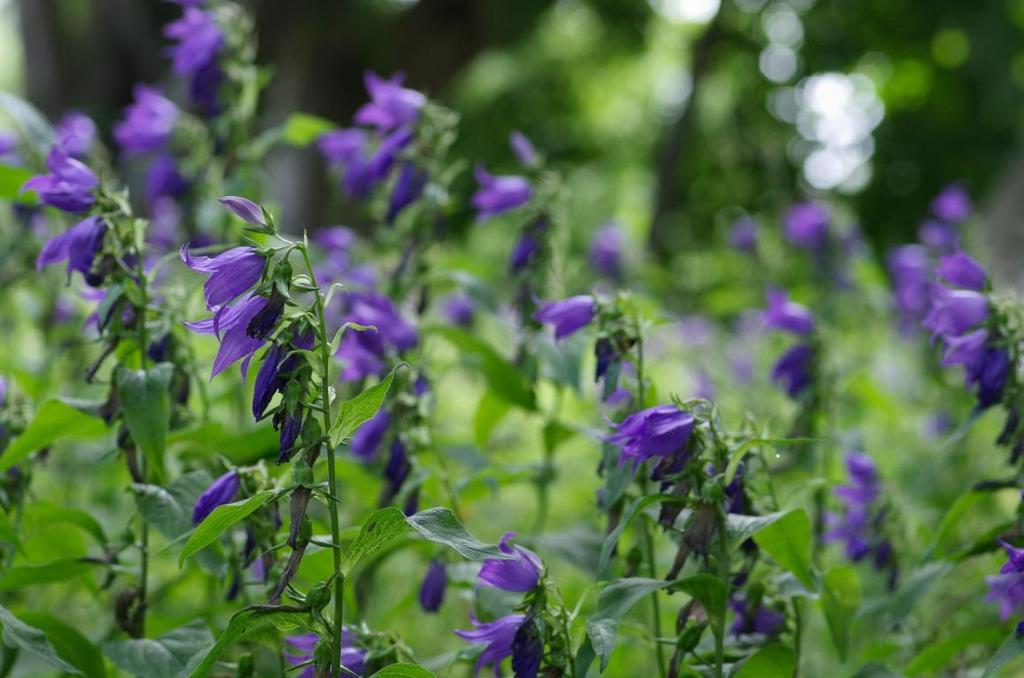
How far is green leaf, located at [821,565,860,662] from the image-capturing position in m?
1.85

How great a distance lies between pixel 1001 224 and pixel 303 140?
19.6ft

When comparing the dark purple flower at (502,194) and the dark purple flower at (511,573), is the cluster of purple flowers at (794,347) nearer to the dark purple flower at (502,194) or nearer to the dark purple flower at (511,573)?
the dark purple flower at (502,194)

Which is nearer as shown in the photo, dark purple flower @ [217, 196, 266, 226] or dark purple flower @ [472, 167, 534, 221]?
dark purple flower @ [217, 196, 266, 226]

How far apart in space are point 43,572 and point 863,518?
162 centimetres

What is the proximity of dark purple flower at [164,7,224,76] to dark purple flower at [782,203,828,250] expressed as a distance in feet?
8.74

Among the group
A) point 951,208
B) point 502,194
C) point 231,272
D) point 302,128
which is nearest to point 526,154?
point 502,194

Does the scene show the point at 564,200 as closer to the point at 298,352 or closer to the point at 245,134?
the point at 245,134

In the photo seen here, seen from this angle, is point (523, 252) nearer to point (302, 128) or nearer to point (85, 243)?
point (302, 128)

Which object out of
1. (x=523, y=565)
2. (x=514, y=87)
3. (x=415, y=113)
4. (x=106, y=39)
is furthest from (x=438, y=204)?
(x=514, y=87)

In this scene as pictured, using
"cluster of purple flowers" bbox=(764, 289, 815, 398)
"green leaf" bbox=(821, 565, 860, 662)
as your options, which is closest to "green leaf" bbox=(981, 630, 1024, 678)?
"green leaf" bbox=(821, 565, 860, 662)

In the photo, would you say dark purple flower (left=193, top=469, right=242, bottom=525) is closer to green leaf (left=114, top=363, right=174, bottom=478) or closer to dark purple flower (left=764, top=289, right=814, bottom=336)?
green leaf (left=114, top=363, right=174, bottom=478)

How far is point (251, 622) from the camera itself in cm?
142

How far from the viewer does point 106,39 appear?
28.7 ft

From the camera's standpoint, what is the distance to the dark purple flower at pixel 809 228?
450 cm
